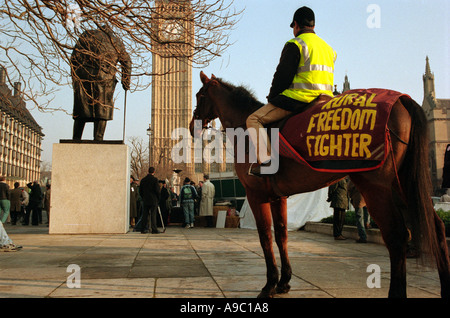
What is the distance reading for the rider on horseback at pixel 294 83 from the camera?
3766mm

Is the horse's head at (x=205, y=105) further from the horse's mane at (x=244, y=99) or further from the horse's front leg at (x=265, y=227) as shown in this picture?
the horse's front leg at (x=265, y=227)

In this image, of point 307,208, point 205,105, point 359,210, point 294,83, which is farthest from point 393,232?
point 307,208

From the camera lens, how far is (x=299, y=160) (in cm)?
346

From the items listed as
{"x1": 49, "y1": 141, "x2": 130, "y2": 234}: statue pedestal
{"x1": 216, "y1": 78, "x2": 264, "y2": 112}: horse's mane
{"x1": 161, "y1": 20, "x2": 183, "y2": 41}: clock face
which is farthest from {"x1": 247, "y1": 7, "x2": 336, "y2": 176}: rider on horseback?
{"x1": 49, "y1": 141, "x2": 130, "y2": 234}: statue pedestal

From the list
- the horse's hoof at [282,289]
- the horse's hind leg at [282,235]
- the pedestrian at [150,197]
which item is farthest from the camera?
the pedestrian at [150,197]

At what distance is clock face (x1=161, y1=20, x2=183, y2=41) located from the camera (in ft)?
27.9

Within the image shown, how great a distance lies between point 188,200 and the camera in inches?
628

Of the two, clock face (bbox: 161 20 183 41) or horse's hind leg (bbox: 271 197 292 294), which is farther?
clock face (bbox: 161 20 183 41)

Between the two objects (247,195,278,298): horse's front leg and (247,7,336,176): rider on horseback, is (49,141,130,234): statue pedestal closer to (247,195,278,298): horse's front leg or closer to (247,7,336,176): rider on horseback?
(247,195,278,298): horse's front leg

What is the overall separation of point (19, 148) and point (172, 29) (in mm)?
88187

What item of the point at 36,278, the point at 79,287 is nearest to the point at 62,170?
the point at 36,278

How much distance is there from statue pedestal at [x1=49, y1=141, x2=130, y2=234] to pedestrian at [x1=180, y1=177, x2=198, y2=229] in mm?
4303

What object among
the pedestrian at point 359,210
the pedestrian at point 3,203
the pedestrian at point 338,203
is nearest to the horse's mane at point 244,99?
the pedestrian at point 359,210
